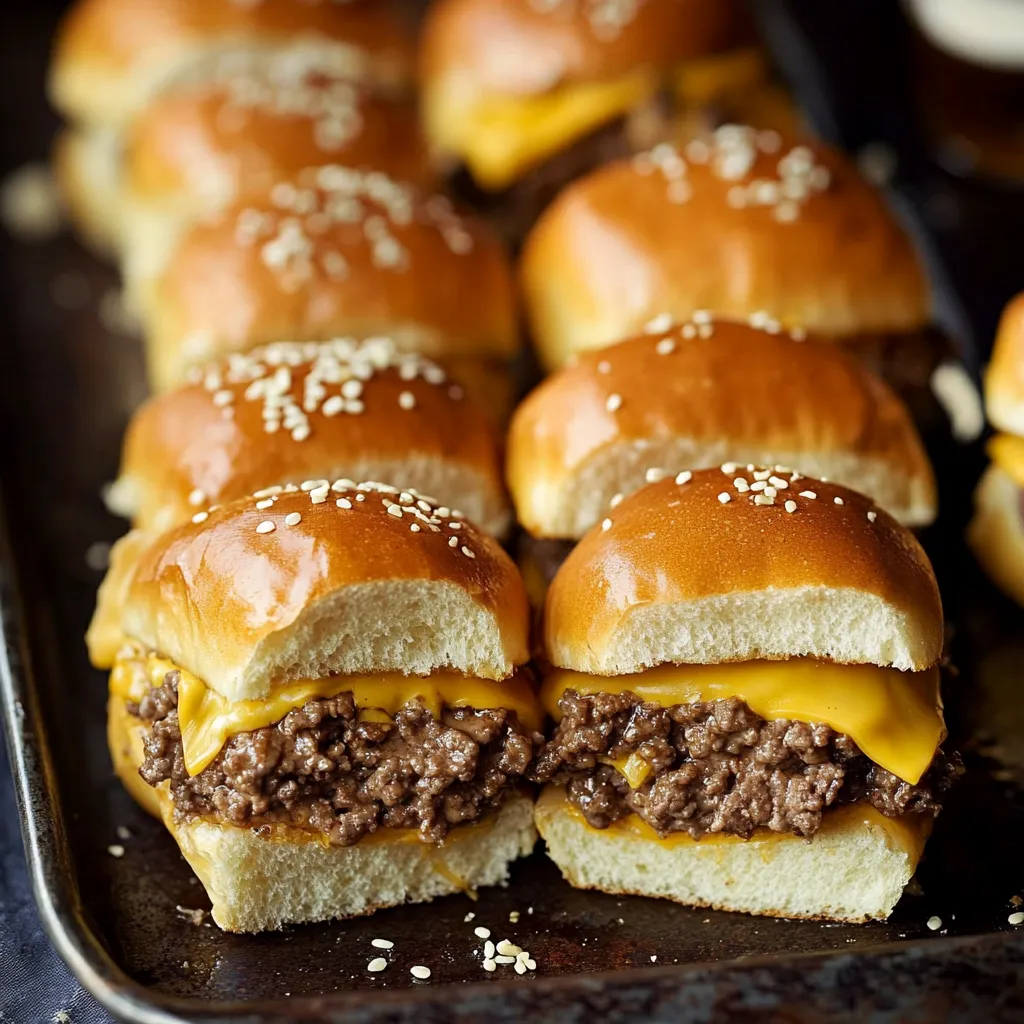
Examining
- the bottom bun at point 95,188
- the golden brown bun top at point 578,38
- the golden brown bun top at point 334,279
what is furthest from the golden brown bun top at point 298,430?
the bottom bun at point 95,188


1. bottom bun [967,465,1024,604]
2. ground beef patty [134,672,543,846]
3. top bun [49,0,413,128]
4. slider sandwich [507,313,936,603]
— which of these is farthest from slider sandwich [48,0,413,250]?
ground beef patty [134,672,543,846]

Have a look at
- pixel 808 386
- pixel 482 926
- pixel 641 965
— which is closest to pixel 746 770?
pixel 641 965

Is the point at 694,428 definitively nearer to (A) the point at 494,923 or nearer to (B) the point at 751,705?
(B) the point at 751,705

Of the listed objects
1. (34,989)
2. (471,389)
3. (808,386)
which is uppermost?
(808,386)

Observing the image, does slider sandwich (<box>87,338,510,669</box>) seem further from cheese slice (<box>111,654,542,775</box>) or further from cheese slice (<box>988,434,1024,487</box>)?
cheese slice (<box>988,434,1024,487</box>)

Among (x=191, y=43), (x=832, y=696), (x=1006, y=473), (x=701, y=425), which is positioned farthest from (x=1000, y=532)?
(x=191, y=43)

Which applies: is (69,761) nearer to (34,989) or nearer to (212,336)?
(34,989)
